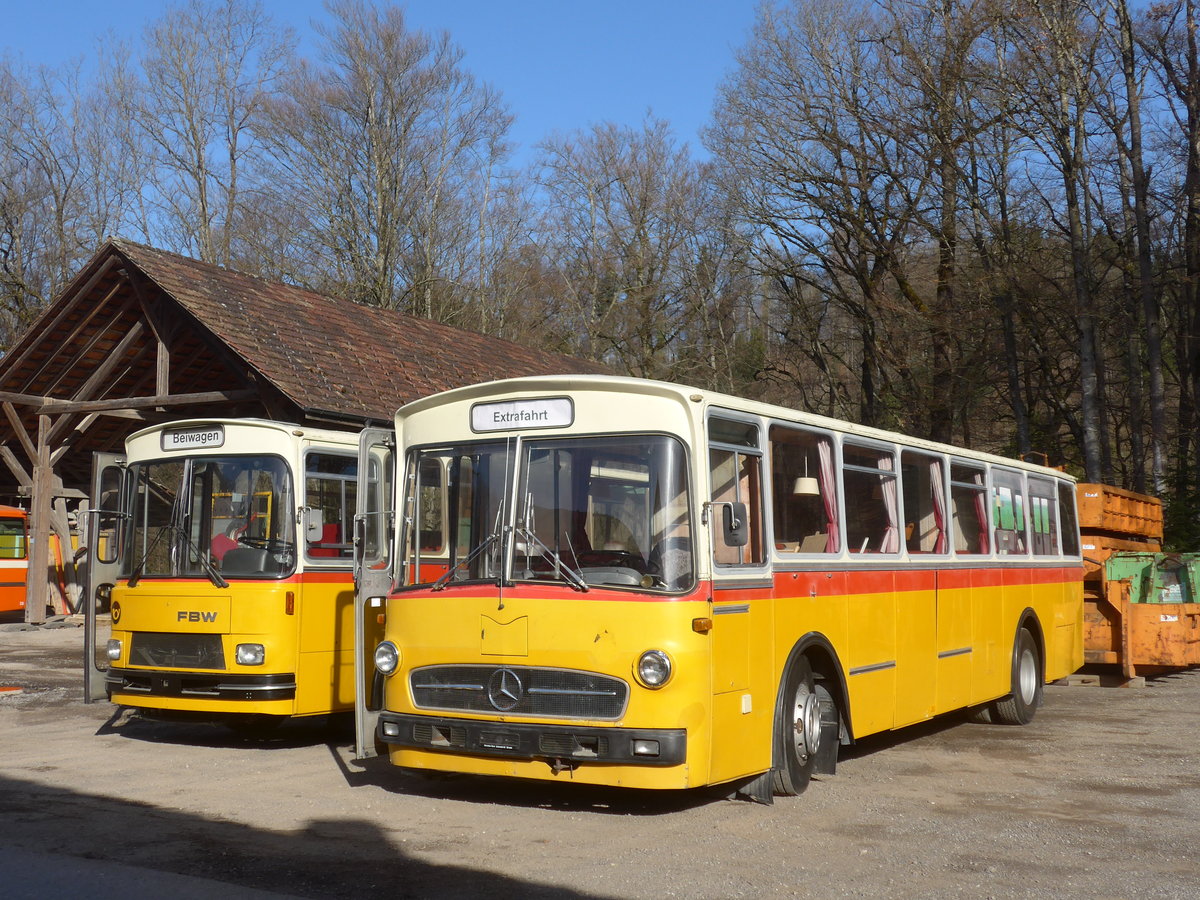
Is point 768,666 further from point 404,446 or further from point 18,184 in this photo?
point 18,184

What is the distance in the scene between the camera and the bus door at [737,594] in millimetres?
7629

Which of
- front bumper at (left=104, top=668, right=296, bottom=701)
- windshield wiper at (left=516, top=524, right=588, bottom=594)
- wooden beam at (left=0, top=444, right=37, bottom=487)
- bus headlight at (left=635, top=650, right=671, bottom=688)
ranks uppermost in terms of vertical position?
wooden beam at (left=0, top=444, right=37, bottom=487)

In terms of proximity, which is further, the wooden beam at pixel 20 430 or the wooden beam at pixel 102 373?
the wooden beam at pixel 20 430

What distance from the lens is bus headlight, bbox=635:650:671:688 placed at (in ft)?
24.2

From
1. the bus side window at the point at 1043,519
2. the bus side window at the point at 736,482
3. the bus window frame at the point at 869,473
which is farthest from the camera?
the bus side window at the point at 1043,519

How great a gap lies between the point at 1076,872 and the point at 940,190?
2401cm

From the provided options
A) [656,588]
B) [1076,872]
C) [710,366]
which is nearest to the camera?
[1076,872]

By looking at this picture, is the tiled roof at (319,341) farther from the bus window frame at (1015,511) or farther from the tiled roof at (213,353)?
the bus window frame at (1015,511)

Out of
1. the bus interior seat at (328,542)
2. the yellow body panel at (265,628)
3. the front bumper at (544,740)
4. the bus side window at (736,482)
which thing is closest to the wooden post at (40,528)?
the yellow body panel at (265,628)

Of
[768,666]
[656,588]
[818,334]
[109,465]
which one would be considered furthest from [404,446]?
[818,334]

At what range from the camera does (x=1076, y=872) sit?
6.65 meters

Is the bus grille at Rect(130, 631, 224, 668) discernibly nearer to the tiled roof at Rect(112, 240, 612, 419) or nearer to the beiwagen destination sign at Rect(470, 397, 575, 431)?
the beiwagen destination sign at Rect(470, 397, 575, 431)

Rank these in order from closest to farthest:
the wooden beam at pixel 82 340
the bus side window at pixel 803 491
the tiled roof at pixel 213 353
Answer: the bus side window at pixel 803 491 → the tiled roof at pixel 213 353 → the wooden beam at pixel 82 340

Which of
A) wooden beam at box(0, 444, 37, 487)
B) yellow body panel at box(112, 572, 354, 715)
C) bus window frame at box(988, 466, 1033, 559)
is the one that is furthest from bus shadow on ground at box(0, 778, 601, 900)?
wooden beam at box(0, 444, 37, 487)
